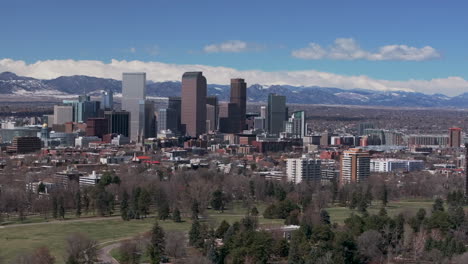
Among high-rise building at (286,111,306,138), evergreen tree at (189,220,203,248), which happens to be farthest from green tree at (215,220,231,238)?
high-rise building at (286,111,306,138)

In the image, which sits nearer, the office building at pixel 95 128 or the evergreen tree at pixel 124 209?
the evergreen tree at pixel 124 209

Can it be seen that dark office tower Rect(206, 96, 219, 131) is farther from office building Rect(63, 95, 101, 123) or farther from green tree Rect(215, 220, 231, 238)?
green tree Rect(215, 220, 231, 238)

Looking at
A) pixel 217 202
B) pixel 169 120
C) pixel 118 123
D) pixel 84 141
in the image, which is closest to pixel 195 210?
pixel 217 202

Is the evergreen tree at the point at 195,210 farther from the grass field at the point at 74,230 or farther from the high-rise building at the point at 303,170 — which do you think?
the high-rise building at the point at 303,170

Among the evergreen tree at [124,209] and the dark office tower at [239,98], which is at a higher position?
the dark office tower at [239,98]

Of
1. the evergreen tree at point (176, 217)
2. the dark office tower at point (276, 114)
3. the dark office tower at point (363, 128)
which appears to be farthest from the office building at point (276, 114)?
the evergreen tree at point (176, 217)
